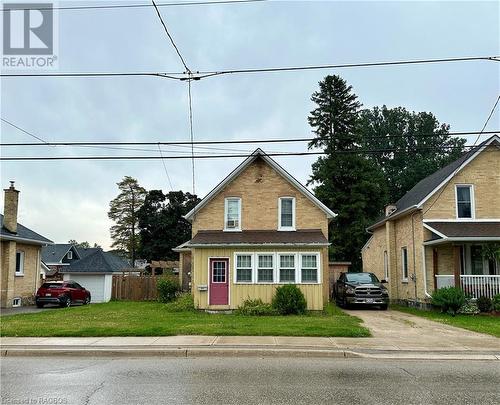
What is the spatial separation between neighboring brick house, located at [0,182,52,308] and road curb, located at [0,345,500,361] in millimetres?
14503

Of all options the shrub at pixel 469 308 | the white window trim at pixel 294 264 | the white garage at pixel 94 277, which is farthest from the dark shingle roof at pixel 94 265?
the shrub at pixel 469 308

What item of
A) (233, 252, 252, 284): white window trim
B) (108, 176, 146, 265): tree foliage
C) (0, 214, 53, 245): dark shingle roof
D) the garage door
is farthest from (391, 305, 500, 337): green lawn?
(108, 176, 146, 265): tree foliage

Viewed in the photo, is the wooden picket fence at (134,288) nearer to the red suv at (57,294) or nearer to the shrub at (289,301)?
the red suv at (57,294)

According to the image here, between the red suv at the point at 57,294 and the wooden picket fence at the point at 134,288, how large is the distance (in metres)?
4.29

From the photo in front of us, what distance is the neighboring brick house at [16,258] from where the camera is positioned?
23867 mm

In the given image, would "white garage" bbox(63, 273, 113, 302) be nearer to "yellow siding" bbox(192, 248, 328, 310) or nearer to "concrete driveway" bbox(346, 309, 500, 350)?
"yellow siding" bbox(192, 248, 328, 310)

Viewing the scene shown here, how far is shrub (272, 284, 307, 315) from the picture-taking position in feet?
62.4

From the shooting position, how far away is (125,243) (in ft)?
209

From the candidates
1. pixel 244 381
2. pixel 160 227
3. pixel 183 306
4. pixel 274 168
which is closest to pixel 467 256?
pixel 274 168

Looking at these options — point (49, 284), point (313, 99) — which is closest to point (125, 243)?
point (313, 99)

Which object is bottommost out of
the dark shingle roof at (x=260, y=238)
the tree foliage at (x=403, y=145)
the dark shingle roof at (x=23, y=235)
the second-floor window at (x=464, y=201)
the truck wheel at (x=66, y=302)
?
the truck wheel at (x=66, y=302)

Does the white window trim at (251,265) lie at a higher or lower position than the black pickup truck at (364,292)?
higher

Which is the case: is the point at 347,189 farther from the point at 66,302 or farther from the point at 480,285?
the point at 66,302

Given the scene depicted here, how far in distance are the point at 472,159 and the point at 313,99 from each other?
2739 centimetres
